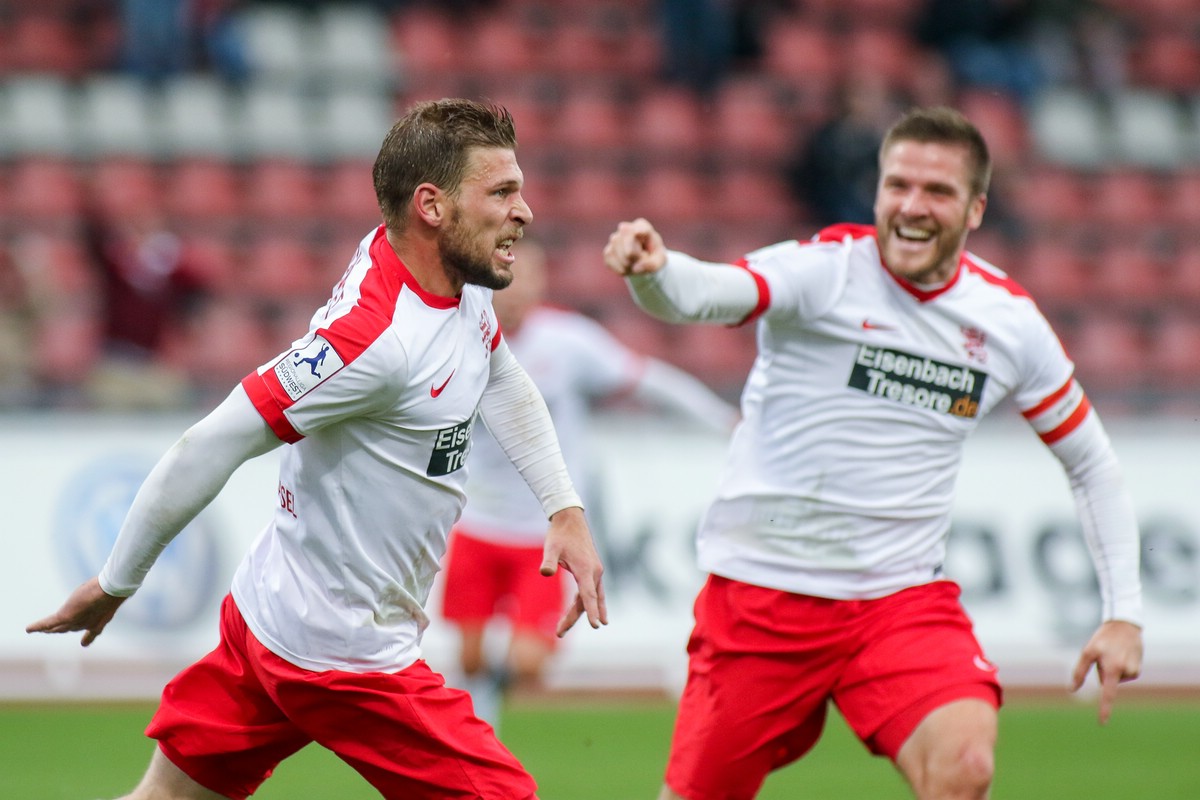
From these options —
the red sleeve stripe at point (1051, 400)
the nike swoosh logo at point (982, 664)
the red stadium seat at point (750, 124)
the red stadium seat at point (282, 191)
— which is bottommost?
the nike swoosh logo at point (982, 664)

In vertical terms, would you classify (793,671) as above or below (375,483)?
below

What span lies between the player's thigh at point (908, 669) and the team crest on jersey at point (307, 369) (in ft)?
5.77

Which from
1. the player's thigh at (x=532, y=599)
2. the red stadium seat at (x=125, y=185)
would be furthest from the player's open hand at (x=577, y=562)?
the red stadium seat at (x=125, y=185)

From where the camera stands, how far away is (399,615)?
13.2 ft

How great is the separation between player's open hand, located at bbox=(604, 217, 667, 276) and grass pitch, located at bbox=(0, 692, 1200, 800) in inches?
128

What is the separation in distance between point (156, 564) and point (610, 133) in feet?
22.3

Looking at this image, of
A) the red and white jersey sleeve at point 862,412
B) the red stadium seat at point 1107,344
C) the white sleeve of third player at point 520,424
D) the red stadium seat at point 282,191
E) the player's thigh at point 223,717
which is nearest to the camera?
the player's thigh at point 223,717

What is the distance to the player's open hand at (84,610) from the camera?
150 inches

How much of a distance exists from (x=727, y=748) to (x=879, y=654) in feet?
1.61

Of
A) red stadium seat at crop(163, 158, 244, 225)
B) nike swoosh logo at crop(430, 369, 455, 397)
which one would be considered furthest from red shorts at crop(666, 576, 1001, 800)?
red stadium seat at crop(163, 158, 244, 225)

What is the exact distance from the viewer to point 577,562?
3990mm

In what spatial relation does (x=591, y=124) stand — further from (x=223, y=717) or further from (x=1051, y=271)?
(x=223, y=717)

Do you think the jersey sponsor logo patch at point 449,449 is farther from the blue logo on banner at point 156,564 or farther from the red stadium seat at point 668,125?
the red stadium seat at point 668,125

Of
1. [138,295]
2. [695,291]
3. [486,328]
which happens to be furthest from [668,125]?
[486,328]
